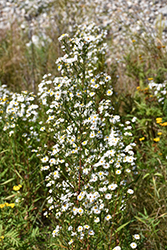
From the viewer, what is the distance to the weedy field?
1887 millimetres

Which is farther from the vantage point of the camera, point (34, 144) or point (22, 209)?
point (34, 144)

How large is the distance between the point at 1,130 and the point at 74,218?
59.3 inches

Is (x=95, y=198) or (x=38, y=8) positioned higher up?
(x=38, y=8)

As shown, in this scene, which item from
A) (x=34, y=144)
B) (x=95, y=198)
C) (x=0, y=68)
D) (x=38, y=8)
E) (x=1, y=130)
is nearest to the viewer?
(x=95, y=198)

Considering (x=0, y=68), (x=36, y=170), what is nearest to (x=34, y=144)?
(x=36, y=170)

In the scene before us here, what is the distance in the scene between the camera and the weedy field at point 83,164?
1.89 meters

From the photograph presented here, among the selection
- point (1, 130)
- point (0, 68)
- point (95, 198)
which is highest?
point (0, 68)

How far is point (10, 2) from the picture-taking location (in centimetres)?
1030

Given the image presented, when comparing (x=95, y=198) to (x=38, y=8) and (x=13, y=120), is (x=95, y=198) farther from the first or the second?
(x=38, y=8)

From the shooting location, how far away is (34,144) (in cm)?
284

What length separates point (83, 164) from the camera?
6.81 feet

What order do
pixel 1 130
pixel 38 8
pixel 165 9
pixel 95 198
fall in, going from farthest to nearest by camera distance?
pixel 38 8
pixel 165 9
pixel 1 130
pixel 95 198

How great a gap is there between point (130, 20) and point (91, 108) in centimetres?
577

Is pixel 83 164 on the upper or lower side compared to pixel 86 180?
upper
